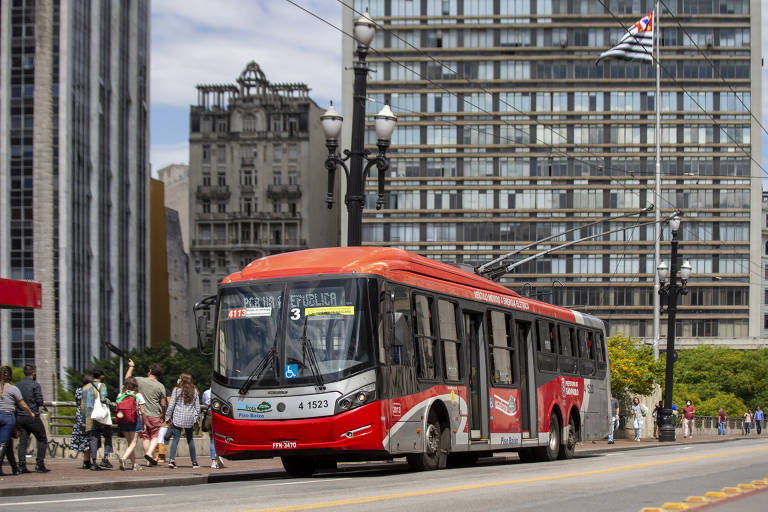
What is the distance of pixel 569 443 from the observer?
25406 mm

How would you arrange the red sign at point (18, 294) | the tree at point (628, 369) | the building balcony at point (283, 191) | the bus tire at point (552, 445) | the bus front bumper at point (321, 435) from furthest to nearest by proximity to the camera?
the building balcony at point (283, 191) → the tree at point (628, 369) → the bus tire at point (552, 445) → the red sign at point (18, 294) → the bus front bumper at point (321, 435)

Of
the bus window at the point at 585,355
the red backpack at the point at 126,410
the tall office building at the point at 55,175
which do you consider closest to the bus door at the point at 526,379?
the bus window at the point at 585,355

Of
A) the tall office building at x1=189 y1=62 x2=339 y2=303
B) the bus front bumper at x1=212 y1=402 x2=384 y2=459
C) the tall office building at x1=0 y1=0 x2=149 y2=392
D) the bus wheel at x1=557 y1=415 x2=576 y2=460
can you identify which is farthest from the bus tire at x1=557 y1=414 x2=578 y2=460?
the tall office building at x1=189 y1=62 x2=339 y2=303

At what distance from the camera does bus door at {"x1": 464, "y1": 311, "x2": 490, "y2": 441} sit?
66.5 ft

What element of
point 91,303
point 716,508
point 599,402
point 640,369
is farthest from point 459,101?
point 716,508

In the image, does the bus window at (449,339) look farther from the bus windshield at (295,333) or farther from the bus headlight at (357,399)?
the bus headlight at (357,399)

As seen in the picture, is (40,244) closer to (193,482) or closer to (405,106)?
(405,106)

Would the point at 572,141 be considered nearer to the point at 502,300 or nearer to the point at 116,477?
the point at 502,300

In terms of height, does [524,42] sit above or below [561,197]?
above

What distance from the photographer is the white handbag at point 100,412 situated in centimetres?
1956

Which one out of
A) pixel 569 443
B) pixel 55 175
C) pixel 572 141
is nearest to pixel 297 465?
pixel 569 443

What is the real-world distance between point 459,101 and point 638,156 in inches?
635

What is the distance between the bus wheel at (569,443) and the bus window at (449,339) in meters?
5.94

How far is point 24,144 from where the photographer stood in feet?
302
